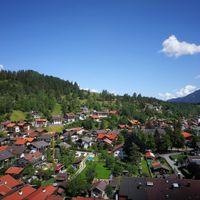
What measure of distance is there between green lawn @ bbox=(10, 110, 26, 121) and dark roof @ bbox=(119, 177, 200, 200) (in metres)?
73.4

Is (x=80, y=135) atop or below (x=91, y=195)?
atop

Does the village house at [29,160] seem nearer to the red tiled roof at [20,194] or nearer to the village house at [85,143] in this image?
the village house at [85,143]

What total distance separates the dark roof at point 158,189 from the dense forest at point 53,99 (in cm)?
7267

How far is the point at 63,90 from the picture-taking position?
140250 millimetres

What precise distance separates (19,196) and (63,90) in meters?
108

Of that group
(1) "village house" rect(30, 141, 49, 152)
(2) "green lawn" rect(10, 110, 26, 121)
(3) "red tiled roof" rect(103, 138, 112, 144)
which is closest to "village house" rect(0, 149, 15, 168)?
(1) "village house" rect(30, 141, 49, 152)

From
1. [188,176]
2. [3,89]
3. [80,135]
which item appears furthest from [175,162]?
[3,89]

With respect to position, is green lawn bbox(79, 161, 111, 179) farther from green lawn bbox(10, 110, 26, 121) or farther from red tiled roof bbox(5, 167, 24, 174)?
green lawn bbox(10, 110, 26, 121)

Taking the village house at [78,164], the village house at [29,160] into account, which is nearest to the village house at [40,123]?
the village house at [29,160]

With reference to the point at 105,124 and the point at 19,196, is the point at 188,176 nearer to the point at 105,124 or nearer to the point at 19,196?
the point at 19,196

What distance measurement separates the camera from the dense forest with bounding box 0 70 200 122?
107 m

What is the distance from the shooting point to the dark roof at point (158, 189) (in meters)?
32.2

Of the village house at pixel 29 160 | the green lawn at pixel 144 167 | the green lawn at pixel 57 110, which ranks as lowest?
the green lawn at pixel 144 167

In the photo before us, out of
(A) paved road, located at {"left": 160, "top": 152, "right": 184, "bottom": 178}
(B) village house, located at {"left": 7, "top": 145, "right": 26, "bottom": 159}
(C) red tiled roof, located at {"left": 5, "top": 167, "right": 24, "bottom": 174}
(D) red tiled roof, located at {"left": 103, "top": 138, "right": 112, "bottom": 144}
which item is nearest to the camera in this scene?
(C) red tiled roof, located at {"left": 5, "top": 167, "right": 24, "bottom": 174}
